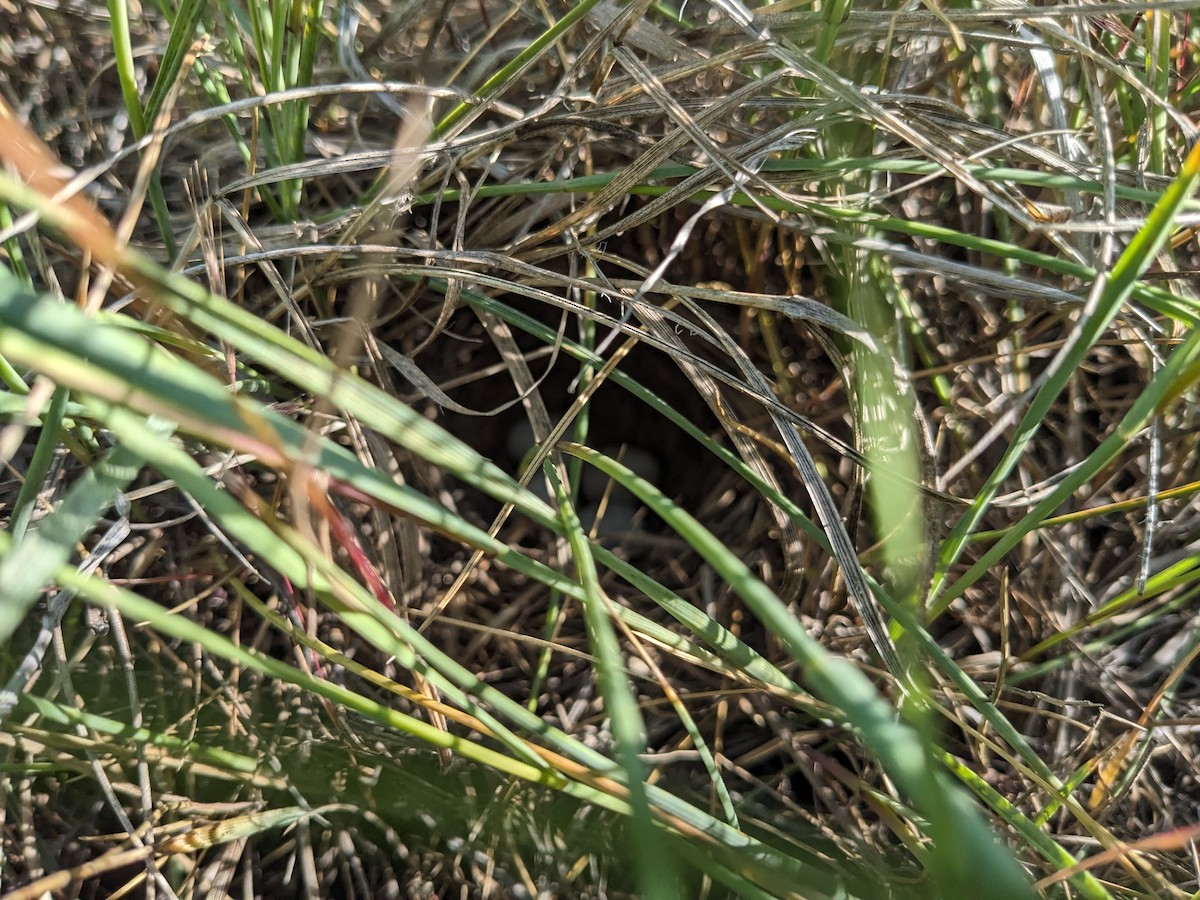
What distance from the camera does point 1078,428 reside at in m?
1.05

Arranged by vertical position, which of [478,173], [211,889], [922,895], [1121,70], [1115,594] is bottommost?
[211,889]

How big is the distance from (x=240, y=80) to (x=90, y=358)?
726mm

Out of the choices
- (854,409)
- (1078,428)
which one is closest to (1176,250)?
(1078,428)

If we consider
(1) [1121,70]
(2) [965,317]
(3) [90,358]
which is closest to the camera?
(3) [90,358]

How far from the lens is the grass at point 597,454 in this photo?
664mm

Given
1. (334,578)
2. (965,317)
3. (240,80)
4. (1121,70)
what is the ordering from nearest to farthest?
(334,578) < (1121,70) < (240,80) < (965,317)

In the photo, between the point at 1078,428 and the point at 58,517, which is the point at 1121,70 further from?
the point at 58,517

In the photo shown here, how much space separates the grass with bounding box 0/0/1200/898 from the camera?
66 centimetres

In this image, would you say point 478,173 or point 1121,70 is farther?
point 478,173

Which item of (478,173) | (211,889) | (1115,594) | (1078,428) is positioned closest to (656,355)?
(478,173)

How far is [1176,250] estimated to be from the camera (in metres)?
1.06

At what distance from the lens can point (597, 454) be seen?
2.37 ft

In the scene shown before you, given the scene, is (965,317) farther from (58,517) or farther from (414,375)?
(58,517)

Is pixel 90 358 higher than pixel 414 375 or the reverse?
higher
